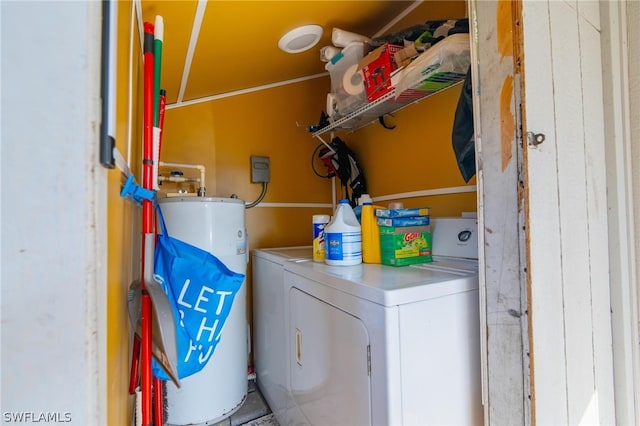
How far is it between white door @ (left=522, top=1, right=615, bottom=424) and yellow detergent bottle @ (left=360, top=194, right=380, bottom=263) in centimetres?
63

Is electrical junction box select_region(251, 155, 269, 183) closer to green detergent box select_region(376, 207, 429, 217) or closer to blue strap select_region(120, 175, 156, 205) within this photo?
green detergent box select_region(376, 207, 429, 217)

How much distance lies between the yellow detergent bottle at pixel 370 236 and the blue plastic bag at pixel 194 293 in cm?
59

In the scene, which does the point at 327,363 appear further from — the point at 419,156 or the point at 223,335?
the point at 419,156

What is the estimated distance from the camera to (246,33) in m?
1.39

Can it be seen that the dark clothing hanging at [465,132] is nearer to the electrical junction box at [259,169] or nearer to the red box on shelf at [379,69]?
the red box on shelf at [379,69]

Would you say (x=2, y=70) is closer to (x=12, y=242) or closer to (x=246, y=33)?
(x=12, y=242)

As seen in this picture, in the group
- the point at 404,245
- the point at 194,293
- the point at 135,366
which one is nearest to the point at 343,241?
the point at 404,245

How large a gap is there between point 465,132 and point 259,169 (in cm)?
155

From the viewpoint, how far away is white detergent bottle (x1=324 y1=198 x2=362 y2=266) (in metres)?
1.24

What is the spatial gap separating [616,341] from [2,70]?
1.73 meters

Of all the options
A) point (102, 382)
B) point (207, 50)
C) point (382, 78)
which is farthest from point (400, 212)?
point (207, 50)

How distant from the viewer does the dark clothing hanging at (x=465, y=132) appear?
1.09 m

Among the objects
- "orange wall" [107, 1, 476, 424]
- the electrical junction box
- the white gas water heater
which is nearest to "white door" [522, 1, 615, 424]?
"orange wall" [107, 1, 476, 424]

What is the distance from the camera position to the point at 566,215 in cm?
87
